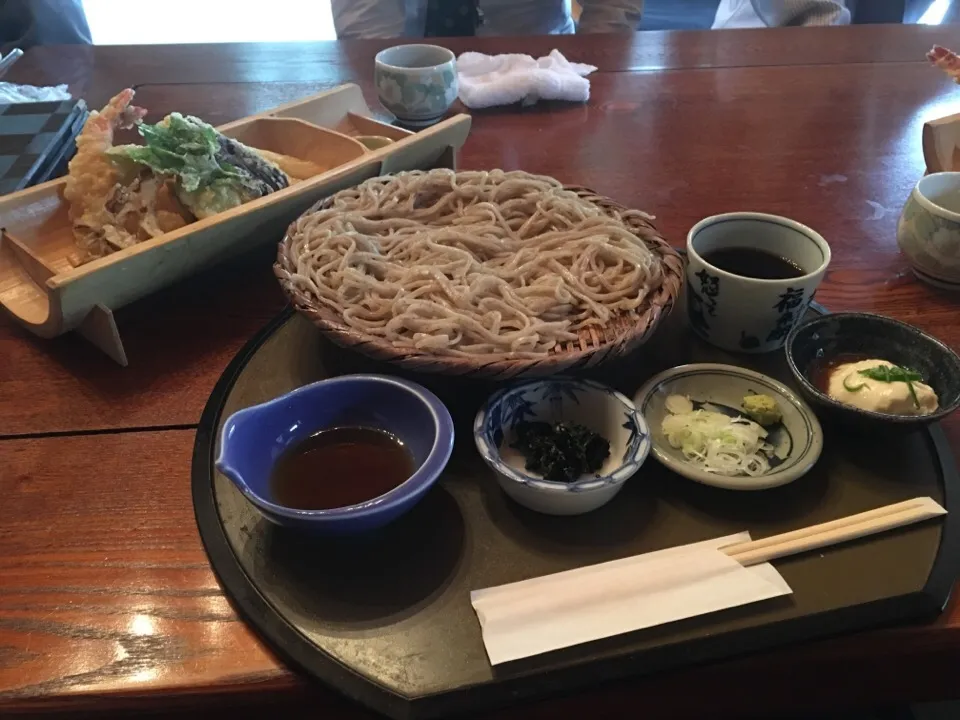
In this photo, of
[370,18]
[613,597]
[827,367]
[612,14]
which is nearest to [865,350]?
[827,367]

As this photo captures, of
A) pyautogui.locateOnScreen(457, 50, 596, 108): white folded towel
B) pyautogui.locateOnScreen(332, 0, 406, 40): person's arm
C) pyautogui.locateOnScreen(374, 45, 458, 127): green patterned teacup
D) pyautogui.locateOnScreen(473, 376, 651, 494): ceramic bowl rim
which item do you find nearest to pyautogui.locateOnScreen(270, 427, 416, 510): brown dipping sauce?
pyautogui.locateOnScreen(473, 376, 651, 494): ceramic bowl rim

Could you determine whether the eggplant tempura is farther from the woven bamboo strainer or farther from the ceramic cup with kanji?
the ceramic cup with kanji

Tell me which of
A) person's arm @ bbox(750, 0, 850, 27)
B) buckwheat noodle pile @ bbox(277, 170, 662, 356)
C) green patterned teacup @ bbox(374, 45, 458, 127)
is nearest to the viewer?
buckwheat noodle pile @ bbox(277, 170, 662, 356)

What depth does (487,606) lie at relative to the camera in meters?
0.83

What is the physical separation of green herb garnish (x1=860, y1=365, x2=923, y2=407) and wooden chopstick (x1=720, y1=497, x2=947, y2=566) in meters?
0.16

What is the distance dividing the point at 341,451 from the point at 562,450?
1.01ft

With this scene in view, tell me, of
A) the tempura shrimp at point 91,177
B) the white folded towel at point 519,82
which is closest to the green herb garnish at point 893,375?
the tempura shrimp at point 91,177

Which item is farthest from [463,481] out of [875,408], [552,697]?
[875,408]

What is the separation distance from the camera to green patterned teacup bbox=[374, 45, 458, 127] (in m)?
1.91

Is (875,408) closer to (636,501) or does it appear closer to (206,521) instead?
(636,501)

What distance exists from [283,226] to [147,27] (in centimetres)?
484

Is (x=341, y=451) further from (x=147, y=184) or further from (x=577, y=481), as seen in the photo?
(x=147, y=184)

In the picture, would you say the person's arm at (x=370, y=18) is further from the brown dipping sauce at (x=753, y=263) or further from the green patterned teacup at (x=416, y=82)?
the brown dipping sauce at (x=753, y=263)

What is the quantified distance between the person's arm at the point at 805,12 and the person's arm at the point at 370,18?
1570 mm
